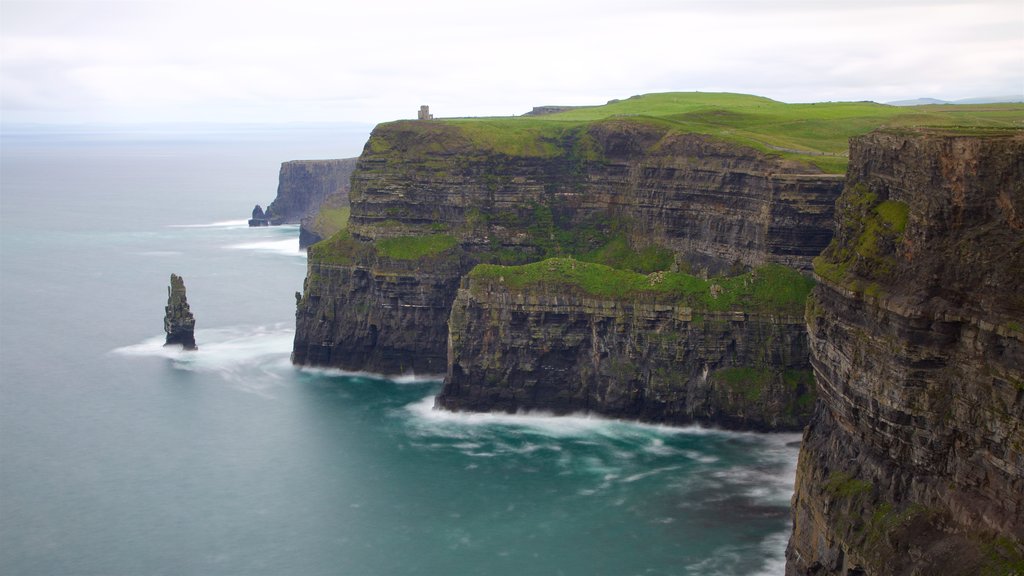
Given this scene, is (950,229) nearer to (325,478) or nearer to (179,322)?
(325,478)

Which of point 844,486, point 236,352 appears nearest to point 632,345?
point 844,486

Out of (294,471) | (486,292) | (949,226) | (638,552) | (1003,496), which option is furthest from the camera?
(486,292)

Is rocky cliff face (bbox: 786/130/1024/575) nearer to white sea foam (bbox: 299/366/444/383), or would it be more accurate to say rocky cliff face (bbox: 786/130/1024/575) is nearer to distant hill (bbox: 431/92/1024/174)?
distant hill (bbox: 431/92/1024/174)

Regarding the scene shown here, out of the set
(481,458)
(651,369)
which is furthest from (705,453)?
(481,458)

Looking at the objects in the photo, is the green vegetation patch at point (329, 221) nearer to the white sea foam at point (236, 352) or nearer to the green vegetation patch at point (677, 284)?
the white sea foam at point (236, 352)

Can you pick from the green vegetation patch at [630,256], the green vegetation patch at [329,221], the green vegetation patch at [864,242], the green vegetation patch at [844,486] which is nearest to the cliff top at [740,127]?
the green vegetation patch at [630,256]

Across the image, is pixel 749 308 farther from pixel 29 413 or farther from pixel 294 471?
pixel 29 413

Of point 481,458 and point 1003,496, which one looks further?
point 481,458
